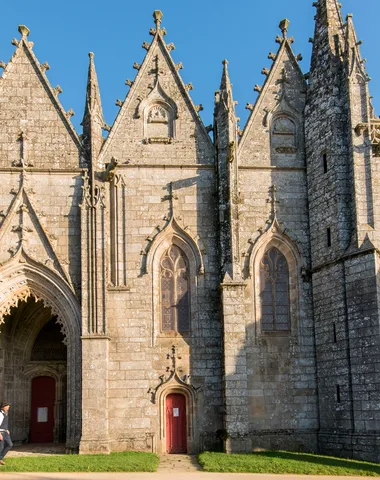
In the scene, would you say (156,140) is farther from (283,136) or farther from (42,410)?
(42,410)

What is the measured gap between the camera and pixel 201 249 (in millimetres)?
21172

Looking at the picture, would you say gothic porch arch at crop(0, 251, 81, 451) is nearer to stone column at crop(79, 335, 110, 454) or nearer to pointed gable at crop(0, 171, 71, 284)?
pointed gable at crop(0, 171, 71, 284)

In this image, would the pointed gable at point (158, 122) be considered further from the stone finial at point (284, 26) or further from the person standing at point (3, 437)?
the person standing at point (3, 437)

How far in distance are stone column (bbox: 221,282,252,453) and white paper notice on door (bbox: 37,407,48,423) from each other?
7.63 meters

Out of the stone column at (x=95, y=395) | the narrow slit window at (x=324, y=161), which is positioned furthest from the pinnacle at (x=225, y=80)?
the stone column at (x=95, y=395)

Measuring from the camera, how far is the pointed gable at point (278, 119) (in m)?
22.1

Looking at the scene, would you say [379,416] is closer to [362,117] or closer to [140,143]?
[362,117]

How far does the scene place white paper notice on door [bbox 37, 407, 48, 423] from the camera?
78.1ft

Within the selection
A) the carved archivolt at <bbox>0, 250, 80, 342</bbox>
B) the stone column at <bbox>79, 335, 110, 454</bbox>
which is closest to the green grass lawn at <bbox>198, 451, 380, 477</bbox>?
the stone column at <bbox>79, 335, 110, 454</bbox>

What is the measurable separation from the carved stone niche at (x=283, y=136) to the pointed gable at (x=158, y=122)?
216 cm

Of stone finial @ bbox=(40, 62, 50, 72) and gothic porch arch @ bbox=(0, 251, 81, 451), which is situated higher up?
stone finial @ bbox=(40, 62, 50, 72)

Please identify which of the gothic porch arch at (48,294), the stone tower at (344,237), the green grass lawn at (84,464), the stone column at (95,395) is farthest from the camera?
the gothic porch arch at (48,294)

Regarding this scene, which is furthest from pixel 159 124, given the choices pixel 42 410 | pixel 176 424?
pixel 42 410

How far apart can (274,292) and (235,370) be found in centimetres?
301
